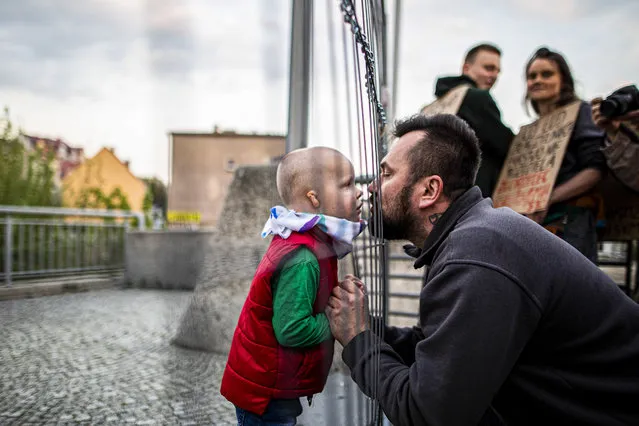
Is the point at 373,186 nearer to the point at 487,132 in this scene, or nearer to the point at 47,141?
the point at 487,132

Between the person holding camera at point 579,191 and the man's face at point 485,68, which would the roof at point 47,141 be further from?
the person holding camera at point 579,191

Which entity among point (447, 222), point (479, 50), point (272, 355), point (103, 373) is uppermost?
point (479, 50)

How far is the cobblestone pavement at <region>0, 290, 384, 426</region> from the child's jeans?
84 millimetres

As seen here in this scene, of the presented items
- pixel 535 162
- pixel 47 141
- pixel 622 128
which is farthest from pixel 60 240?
pixel 622 128

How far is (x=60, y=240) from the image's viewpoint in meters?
7.96

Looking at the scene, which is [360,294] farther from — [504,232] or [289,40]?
[289,40]

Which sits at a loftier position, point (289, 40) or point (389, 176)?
point (289, 40)

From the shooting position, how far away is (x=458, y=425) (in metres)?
1.00

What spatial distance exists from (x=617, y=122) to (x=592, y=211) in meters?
0.44

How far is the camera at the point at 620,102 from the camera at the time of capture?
7.11 ft

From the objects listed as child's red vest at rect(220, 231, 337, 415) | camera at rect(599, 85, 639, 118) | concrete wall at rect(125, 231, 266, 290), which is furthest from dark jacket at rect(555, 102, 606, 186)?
concrete wall at rect(125, 231, 266, 290)

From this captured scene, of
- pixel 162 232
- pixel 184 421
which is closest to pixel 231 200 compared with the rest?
pixel 184 421

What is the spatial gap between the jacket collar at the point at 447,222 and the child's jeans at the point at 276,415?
1.74 ft

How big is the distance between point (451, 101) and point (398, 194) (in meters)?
1.35
